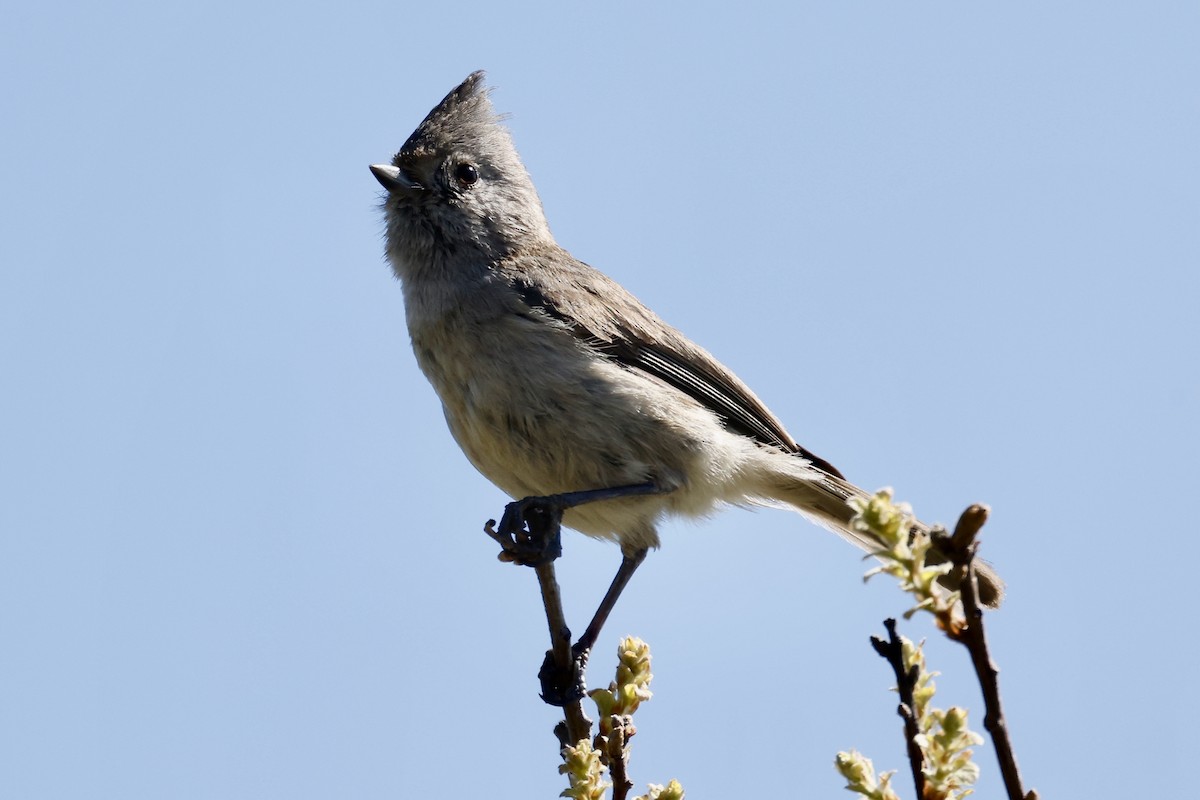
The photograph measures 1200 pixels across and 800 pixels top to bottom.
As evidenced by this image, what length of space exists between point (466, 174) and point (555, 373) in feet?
3.91

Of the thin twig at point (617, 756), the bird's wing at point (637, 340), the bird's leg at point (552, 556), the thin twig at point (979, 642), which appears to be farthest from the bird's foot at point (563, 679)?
the thin twig at point (979, 642)

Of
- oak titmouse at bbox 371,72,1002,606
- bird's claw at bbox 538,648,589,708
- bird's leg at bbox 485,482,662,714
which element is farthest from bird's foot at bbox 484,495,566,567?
oak titmouse at bbox 371,72,1002,606

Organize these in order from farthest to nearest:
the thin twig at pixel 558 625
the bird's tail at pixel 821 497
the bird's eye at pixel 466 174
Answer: the bird's eye at pixel 466 174
the bird's tail at pixel 821 497
the thin twig at pixel 558 625

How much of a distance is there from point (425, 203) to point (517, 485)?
49.0 inches

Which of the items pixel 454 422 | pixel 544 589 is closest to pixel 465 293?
pixel 454 422

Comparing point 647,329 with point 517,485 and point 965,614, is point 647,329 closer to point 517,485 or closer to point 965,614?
point 517,485

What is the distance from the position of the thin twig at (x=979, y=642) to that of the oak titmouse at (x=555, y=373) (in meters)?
2.50

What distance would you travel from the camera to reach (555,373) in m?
4.11

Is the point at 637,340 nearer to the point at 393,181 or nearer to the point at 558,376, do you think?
the point at 558,376

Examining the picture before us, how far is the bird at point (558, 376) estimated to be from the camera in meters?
4.08

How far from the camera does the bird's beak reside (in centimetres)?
480

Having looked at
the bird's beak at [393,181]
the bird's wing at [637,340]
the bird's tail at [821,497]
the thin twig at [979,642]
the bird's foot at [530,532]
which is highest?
the bird's beak at [393,181]

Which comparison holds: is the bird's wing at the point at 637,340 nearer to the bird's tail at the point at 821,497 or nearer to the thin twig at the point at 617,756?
the bird's tail at the point at 821,497

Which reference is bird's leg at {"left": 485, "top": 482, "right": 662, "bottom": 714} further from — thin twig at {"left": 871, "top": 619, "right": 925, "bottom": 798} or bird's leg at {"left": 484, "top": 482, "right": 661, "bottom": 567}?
thin twig at {"left": 871, "top": 619, "right": 925, "bottom": 798}
